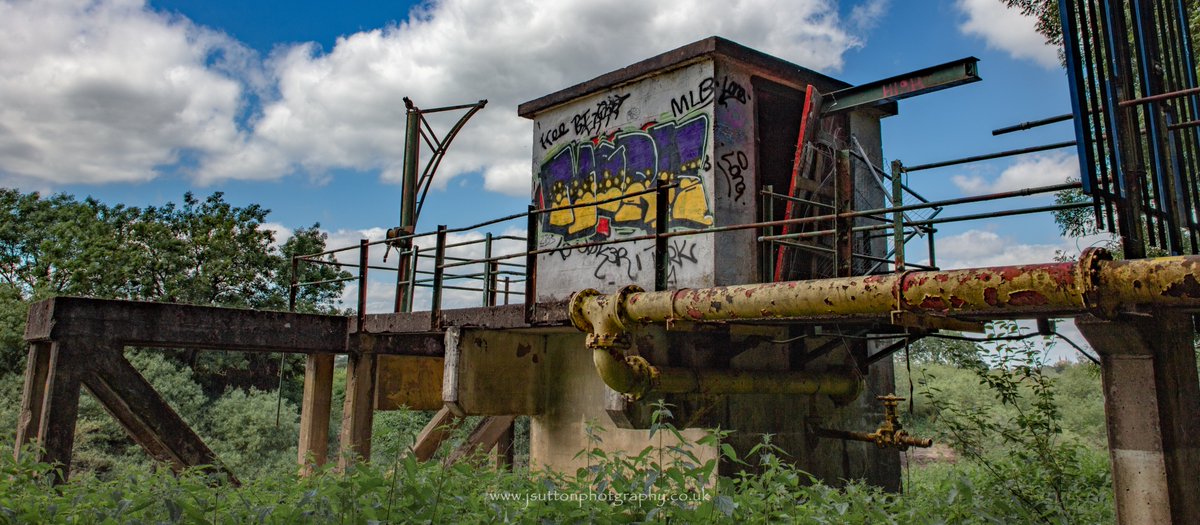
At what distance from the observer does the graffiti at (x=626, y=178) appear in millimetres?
8688

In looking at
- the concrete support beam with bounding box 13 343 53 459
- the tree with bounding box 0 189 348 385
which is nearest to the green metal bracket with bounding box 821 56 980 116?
the concrete support beam with bounding box 13 343 53 459

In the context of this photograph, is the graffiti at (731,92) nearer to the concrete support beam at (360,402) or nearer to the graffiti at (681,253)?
the graffiti at (681,253)

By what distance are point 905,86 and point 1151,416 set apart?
5040mm

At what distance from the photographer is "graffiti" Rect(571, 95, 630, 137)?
9.73m

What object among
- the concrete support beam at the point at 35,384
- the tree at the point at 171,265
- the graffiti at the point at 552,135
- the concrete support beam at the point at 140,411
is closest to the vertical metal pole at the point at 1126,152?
the graffiti at the point at 552,135

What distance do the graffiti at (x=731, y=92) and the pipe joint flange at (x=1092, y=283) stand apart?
493 cm

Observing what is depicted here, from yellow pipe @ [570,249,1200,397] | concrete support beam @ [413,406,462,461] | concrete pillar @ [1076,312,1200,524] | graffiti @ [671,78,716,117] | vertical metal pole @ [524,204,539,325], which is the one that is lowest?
concrete support beam @ [413,406,462,461]

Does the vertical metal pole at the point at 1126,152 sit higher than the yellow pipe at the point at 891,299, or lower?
higher

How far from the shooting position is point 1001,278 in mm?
4402

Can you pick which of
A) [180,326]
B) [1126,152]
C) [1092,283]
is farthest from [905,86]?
[180,326]

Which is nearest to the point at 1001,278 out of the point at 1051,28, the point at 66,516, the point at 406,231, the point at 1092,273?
the point at 1092,273

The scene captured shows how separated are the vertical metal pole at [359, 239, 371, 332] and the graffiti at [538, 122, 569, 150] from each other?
281 cm

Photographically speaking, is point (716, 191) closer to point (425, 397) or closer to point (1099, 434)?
point (425, 397)

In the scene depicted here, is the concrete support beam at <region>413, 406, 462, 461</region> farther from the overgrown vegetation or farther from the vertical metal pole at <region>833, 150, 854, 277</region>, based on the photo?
the vertical metal pole at <region>833, 150, 854, 277</region>
